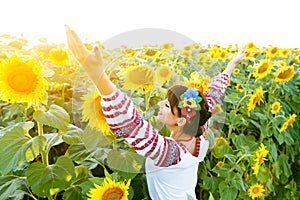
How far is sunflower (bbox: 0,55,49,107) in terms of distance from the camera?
3.67 ft

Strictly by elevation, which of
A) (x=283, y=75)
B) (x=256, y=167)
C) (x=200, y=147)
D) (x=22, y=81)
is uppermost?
(x=22, y=81)

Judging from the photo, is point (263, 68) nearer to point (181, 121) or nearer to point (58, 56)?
point (58, 56)

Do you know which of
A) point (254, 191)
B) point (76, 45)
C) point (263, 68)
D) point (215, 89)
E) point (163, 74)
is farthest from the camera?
point (263, 68)

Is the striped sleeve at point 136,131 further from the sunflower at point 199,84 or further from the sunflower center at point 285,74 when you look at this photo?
the sunflower center at point 285,74

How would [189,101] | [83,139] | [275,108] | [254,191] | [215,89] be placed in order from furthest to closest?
[275,108] → [254,191] → [215,89] → [189,101] → [83,139]

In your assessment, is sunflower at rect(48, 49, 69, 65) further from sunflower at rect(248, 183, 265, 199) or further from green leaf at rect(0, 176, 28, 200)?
sunflower at rect(248, 183, 265, 199)

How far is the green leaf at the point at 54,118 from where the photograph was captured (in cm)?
112

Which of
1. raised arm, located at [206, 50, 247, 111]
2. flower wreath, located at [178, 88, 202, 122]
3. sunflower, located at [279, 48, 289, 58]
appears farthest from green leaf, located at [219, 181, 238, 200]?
sunflower, located at [279, 48, 289, 58]

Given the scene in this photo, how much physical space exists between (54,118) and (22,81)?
0.38ft

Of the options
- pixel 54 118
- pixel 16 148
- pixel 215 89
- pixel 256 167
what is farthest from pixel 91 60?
pixel 256 167

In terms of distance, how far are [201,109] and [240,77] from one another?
1413 millimetres

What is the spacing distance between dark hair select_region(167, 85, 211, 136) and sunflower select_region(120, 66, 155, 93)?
0.07 m

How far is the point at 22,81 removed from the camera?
3.71 ft

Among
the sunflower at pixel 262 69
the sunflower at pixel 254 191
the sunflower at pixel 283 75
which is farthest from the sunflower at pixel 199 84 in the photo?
the sunflower at pixel 283 75
